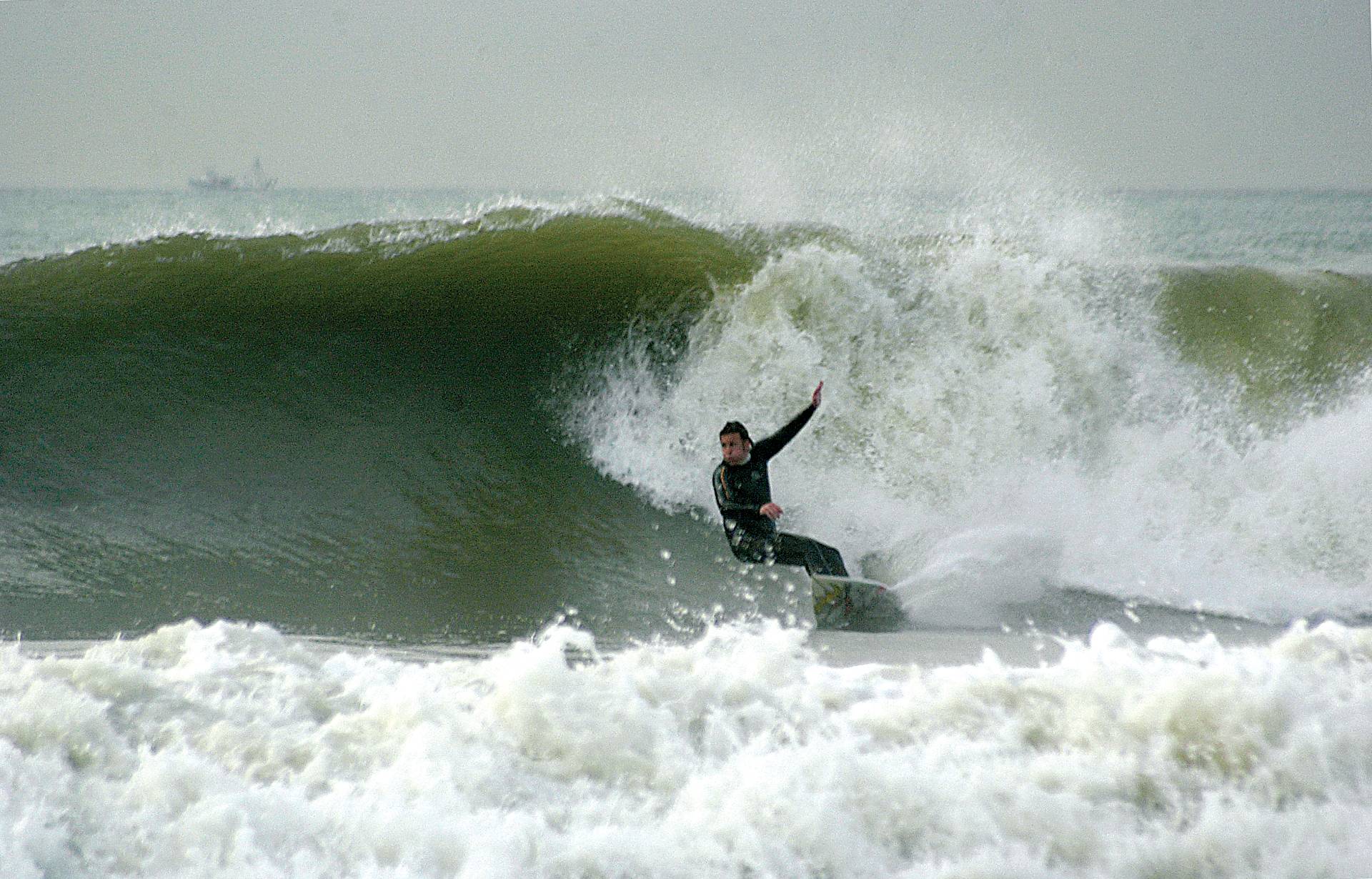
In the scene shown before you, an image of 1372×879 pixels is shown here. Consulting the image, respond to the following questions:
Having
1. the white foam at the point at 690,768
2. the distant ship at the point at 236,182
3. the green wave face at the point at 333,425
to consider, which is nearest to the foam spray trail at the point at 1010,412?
the green wave face at the point at 333,425

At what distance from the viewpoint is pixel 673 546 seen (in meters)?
4.53

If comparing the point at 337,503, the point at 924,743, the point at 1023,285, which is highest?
the point at 1023,285

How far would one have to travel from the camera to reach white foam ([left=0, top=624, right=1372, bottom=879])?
1799 mm

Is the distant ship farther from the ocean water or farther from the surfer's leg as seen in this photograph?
the surfer's leg

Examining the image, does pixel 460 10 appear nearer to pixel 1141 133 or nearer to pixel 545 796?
pixel 1141 133

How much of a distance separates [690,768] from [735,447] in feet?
5.34

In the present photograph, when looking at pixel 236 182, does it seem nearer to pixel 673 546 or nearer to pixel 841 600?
pixel 673 546

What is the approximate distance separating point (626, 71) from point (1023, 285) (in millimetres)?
2705

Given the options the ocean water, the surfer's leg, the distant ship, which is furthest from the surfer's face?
the distant ship

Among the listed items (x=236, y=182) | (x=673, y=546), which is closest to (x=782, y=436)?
(x=673, y=546)

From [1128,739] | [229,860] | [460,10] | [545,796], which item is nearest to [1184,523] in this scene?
[1128,739]

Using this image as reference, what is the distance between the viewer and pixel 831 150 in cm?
636

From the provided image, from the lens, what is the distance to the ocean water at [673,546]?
1881 mm

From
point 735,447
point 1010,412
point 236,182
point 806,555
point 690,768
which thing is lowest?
point 690,768
